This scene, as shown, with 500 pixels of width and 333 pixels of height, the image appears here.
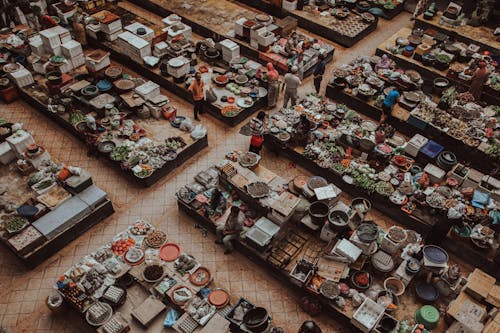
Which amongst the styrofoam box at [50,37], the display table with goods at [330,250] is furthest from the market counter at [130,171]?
the styrofoam box at [50,37]

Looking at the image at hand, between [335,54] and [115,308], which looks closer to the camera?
[115,308]

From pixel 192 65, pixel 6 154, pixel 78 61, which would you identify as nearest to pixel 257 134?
pixel 192 65

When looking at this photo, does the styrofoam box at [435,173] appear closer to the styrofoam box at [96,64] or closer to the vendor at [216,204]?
the vendor at [216,204]

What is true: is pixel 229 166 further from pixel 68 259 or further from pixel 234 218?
pixel 68 259

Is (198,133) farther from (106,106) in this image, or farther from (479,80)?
(479,80)

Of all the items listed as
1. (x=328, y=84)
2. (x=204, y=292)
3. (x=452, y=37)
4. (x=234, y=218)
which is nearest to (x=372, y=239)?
(x=234, y=218)

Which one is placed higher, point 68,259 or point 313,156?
point 313,156
